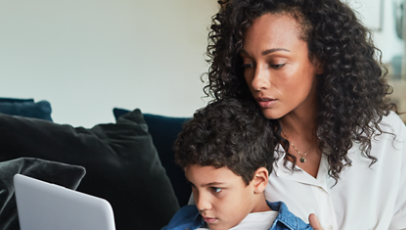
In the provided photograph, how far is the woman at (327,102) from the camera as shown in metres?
1.16

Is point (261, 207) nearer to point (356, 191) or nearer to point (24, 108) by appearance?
point (356, 191)

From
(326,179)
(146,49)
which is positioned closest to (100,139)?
(326,179)

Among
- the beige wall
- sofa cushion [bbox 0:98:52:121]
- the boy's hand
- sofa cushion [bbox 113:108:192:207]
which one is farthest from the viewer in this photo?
the beige wall

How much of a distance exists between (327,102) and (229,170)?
1.36 ft

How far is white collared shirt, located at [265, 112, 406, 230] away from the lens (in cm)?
121

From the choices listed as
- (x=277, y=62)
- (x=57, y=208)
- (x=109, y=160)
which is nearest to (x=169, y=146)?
(x=109, y=160)

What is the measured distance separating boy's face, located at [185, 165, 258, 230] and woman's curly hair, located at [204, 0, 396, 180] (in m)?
0.29

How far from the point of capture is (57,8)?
1986 mm

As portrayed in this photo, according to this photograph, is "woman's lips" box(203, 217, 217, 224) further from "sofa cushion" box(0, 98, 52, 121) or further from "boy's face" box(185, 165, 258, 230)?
"sofa cushion" box(0, 98, 52, 121)

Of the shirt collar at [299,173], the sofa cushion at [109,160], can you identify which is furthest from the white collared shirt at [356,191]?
the sofa cushion at [109,160]

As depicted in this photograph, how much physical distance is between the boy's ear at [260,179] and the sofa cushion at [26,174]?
545 millimetres

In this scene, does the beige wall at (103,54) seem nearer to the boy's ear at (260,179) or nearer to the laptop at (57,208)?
the laptop at (57,208)

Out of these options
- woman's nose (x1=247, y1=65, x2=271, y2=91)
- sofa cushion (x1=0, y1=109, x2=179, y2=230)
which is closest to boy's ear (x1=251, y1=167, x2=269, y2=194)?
woman's nose (x1=247, y1=65, x2=271, y2=91)

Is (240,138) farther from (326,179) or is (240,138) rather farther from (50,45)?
(50,45)
